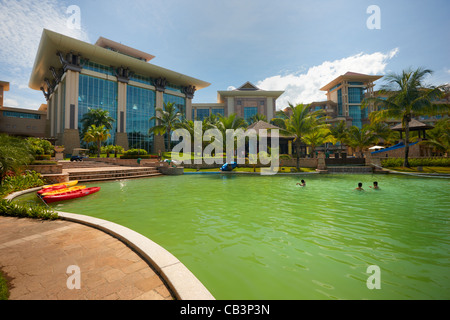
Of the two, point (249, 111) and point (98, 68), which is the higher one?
point (98, 68)

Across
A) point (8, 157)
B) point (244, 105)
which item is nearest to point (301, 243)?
point (8, 157)

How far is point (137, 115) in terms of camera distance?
43.8 metres

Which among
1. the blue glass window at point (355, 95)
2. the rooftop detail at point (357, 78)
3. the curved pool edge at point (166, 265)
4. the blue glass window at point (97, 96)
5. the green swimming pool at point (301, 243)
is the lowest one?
the green swimming pool at point (301, 243)

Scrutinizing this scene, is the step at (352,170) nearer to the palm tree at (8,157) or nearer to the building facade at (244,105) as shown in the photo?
the palm tree at (8,157)

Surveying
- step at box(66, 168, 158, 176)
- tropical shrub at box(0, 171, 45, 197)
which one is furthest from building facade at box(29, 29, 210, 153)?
tropical shrub at box(0, 171, 45, 197)

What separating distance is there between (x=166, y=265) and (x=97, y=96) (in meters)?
45.1

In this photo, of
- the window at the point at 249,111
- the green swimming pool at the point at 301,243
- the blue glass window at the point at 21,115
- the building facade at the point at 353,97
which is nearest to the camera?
the green swimming pool at the point at 301,243

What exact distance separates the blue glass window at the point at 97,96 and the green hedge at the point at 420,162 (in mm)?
46149

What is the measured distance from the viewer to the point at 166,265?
3016 millimetres

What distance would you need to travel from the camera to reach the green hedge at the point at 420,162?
20.6m

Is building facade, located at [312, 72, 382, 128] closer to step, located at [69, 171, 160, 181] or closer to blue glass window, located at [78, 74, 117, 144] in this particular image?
blue glass window, located at [78, 74, 117, 144]

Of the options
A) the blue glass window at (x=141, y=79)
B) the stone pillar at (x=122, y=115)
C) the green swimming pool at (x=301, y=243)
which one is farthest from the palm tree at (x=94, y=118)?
the green swimming pool at (x=301, y=243)

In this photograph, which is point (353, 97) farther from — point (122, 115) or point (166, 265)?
point (166, 265)

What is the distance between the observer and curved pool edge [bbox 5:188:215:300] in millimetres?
2459
